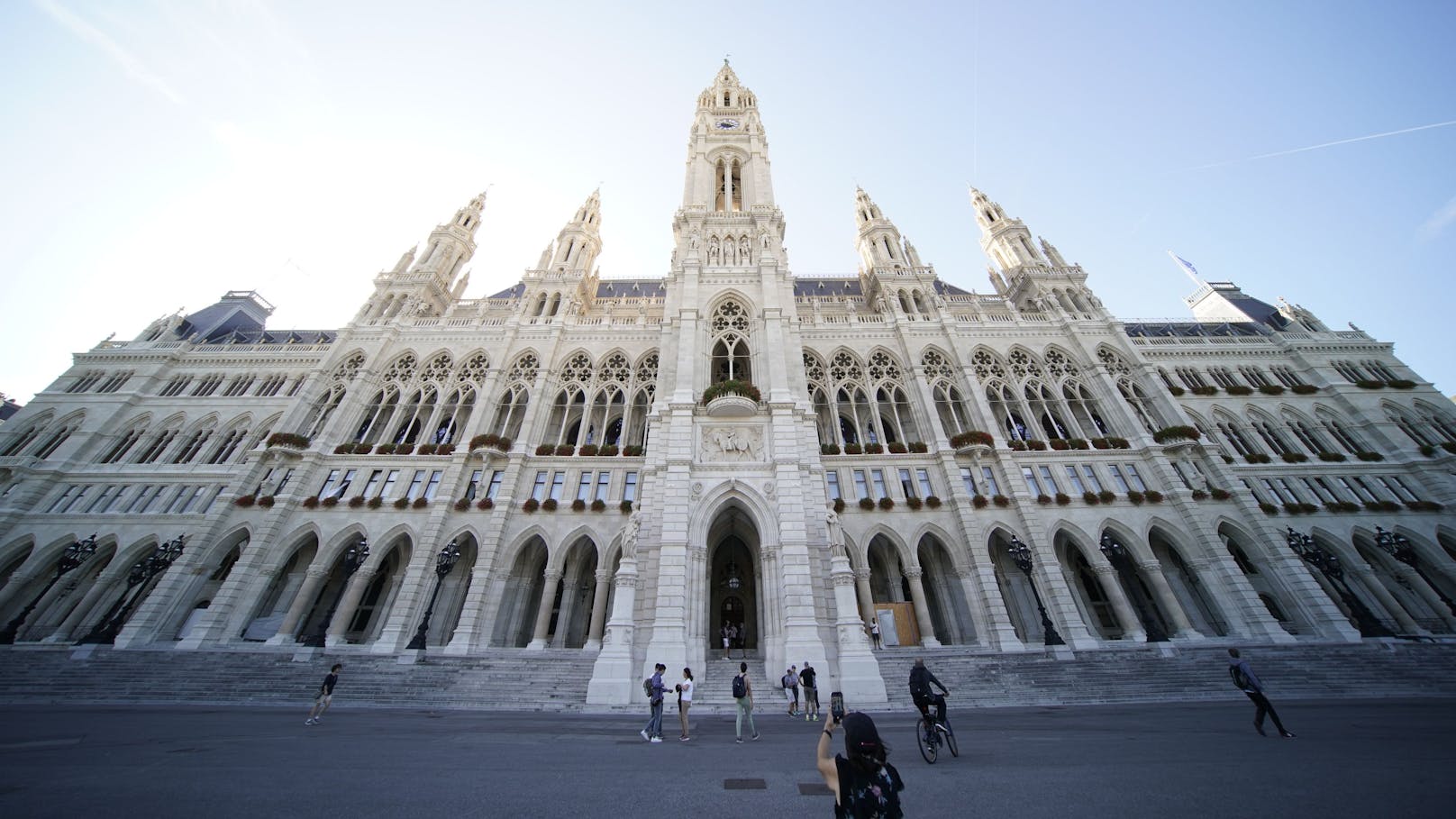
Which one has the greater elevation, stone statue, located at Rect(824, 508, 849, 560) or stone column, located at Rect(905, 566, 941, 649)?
stone statue, located at Rect(824, 508, 849, 560)

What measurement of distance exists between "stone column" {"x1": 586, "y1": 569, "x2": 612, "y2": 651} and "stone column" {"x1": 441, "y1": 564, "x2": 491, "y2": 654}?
191 inches

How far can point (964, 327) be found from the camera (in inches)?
1173

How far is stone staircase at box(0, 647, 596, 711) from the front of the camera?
50.2 feet

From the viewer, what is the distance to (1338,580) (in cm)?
2200

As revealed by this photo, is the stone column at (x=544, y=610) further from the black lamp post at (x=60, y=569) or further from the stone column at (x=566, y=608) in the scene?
the black lamp post at (x=60, y=569)

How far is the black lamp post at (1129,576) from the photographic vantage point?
21.3 meters

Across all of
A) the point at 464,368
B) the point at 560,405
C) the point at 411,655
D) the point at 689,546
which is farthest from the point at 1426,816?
the point at 464,368

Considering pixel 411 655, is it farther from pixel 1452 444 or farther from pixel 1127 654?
pixel 1452 444

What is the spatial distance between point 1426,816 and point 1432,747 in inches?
215

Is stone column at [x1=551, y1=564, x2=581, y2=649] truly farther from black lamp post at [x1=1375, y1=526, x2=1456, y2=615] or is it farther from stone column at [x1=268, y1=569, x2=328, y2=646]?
black lamp post at [x1=1375, y1=526, x2=1456, y2=615]

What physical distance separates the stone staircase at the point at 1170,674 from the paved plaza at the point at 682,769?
4.45 m

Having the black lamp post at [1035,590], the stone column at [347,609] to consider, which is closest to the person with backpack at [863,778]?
the black lamp post at [1035,590]

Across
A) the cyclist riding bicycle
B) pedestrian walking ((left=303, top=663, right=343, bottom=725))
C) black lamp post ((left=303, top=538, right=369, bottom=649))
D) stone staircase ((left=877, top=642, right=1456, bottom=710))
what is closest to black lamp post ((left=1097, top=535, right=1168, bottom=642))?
stone staircase ((left=877, top=642, right=1456, bottom=710))

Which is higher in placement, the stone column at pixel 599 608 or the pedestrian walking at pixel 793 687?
the stone column at pixel 599 608
